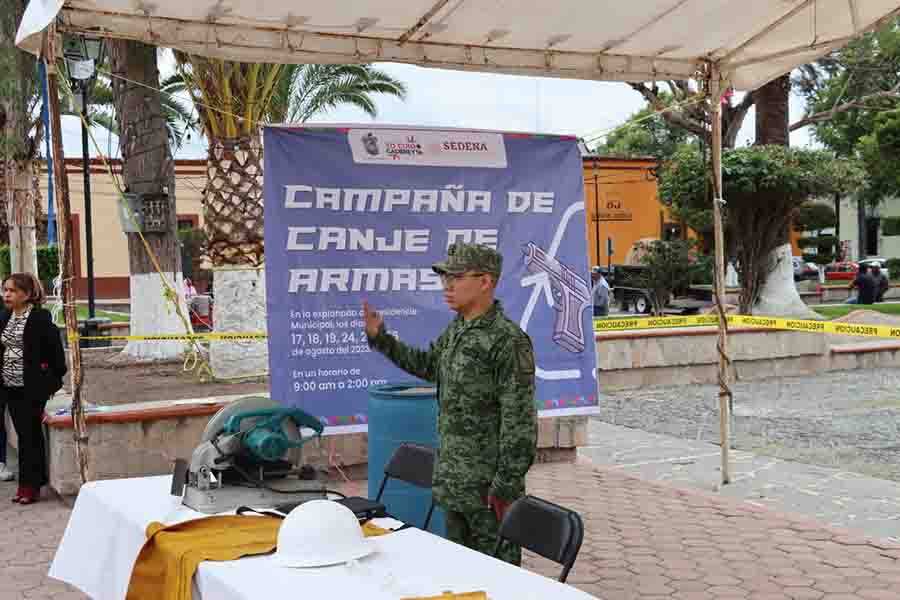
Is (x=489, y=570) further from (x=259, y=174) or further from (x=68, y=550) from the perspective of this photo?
(x=259, y=174)

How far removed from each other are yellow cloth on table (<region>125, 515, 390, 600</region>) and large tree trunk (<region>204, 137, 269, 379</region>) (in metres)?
8.55

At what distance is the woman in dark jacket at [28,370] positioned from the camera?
7531 millimetres

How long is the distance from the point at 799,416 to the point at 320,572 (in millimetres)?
8894

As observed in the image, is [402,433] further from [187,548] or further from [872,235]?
[872,235]

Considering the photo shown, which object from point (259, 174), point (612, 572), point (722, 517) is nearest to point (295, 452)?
point (612, 572)

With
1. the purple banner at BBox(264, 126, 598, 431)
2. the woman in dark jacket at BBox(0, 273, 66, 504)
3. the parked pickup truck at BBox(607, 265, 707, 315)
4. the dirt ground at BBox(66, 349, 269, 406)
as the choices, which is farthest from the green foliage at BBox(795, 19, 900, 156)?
the woman in dark jacket at BBox(0, 273, 66, 504)

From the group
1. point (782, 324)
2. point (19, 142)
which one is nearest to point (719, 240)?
point (782, 324)

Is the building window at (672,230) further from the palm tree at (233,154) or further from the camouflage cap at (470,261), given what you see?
the camouflage cap at (470,261)

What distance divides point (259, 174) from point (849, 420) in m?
7.35

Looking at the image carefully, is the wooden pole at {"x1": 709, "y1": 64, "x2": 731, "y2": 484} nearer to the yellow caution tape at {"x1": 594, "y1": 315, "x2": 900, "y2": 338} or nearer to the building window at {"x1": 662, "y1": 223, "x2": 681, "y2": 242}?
the yellow caution tape at {"x1": 594, "y1": 315, "x2": 900, "y2": 338}

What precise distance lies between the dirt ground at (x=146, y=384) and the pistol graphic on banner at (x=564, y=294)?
12.7ft

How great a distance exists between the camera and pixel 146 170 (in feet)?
41.2

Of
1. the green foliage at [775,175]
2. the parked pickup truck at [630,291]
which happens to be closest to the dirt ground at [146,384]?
the green foliage at [775,175]

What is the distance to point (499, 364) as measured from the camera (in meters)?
4.02
